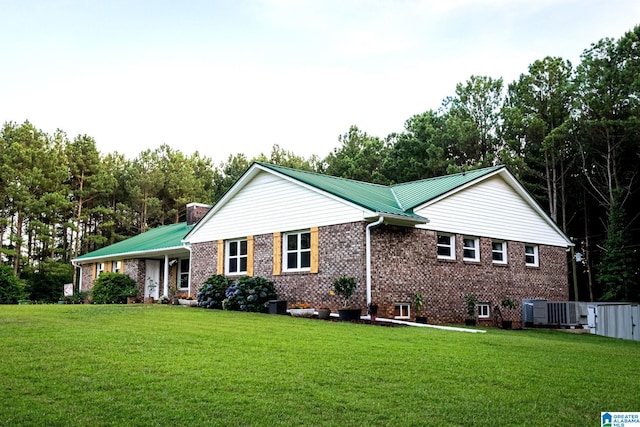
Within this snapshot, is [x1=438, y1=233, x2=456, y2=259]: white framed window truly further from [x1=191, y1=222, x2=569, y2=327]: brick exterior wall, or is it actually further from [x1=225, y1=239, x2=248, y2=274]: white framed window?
[x1=225, y1=239, x2=248, y2=274]: white framed window

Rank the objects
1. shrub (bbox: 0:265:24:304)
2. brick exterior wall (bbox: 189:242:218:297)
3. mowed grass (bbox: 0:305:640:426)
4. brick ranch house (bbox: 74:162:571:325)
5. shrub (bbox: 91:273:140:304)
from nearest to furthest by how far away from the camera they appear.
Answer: mowed grass (bbox: 0:305:640:426) → brick ranch house (bbox: 74:162:571:325) → brick exterior wall (bbox: 189:242:218:297) → shrub (bbox: 0:265:24:304) → shrub (bbox: 91:273:140:304)

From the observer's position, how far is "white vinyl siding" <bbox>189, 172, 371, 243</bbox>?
62.5 feet

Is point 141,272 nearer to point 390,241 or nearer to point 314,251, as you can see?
point 314,251

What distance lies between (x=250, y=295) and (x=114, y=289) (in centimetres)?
1173

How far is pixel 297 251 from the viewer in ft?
66.7

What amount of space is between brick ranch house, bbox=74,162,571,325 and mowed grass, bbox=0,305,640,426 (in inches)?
253

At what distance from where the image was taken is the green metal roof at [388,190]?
61.2 feet

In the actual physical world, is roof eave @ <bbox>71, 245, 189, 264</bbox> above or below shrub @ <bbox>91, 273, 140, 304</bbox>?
above

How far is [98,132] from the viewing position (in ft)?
157

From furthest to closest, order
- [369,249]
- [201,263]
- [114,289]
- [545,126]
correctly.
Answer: [545,126] → [114,289] → [201,263] → [369,249]

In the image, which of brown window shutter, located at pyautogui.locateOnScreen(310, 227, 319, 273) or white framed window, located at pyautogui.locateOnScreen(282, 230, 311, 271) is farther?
white framed window, located at pyautogui.locateOnScreen(282, 230, 311, 271)

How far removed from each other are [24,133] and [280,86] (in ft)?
96.8

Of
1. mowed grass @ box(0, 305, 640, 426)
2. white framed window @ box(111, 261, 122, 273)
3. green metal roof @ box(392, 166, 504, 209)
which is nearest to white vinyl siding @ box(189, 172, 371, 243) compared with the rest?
green metal roof @ box(392, 166, 504, 209)

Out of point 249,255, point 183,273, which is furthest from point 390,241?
point 183,273
